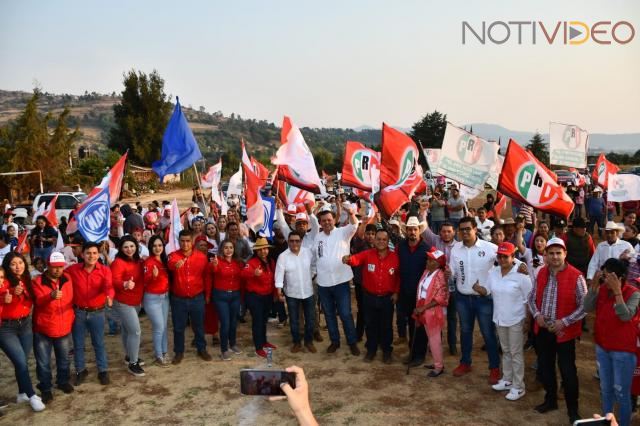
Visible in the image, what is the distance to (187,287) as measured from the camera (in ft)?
22.3

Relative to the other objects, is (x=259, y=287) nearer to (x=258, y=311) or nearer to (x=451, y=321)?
(x=258, y=311)

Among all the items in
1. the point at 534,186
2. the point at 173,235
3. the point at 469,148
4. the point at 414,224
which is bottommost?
the point at 173,235

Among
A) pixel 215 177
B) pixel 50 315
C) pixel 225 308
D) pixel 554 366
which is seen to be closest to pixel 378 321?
pixel 225 308

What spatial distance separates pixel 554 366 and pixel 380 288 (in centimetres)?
224

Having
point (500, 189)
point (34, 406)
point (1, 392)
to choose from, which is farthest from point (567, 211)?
point (1, 392)

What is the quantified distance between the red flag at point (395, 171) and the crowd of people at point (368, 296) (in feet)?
1.14

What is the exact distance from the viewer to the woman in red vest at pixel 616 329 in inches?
174

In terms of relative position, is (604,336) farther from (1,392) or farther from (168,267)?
(1,392)

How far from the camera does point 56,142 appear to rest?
32.7 m

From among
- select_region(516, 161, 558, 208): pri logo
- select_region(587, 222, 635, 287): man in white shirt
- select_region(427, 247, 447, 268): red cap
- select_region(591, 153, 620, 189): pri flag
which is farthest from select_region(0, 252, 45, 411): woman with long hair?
select_region(591, 153, 620, 189): pri flag

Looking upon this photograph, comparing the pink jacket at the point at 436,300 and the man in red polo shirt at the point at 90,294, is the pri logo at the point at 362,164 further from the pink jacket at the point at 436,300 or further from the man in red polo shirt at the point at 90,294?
the man in red polo shirt at the point at 90,294

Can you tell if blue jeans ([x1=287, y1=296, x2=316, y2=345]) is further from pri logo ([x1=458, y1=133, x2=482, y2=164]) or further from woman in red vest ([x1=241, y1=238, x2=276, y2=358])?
pri logo ([x1=458, y1=133, x2=482, y2=164])

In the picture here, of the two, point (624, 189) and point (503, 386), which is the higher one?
point (624, 189)

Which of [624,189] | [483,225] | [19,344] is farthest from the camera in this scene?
[624,189]
